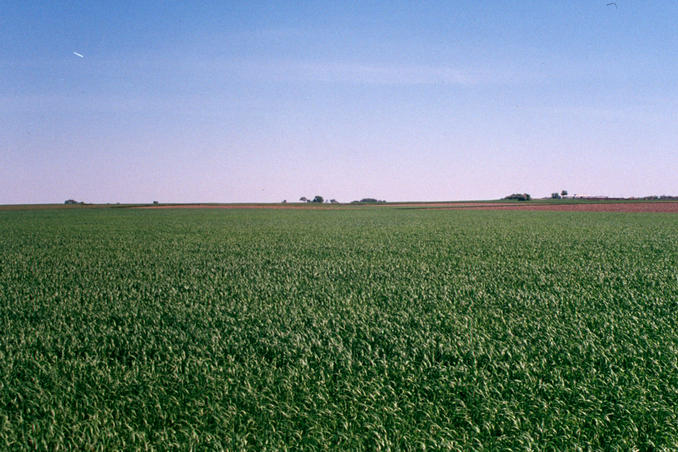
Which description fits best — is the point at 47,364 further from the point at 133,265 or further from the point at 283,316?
the point at 133,265

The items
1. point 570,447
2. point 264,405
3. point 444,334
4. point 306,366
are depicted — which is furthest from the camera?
point 444,334

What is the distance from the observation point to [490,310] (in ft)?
22.2

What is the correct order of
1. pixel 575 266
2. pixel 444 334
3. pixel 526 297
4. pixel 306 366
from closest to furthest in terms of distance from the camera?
pixel 306 366 < pixel 444 334 < pixel 526 297 < pixel 575 266

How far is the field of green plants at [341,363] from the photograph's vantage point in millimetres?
3350

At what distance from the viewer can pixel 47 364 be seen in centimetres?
459

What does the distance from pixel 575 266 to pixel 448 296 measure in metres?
5.96

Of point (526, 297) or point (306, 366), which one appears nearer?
point (306, 366)

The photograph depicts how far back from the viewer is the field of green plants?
11.0ft

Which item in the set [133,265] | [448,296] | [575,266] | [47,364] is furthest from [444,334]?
[133,265]

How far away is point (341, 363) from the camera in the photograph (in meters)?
4.57

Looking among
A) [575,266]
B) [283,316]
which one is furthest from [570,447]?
[575,266]

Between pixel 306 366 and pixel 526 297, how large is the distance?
5.04 meters

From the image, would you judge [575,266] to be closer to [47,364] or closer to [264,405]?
[264,405]

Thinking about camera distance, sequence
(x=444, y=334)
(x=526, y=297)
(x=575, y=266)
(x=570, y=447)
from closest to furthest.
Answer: (x=570, y=447) < (x=444, y=334) < (x=526, y=297) < (x=575, y=266)
